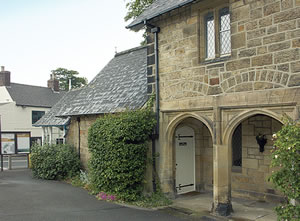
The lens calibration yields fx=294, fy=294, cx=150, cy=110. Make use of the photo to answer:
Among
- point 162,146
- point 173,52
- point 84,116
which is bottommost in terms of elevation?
point 162,146

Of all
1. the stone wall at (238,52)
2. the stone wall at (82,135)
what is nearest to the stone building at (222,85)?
the stone wall at (238,52)

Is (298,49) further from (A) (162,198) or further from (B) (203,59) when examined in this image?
(A) (162,198)

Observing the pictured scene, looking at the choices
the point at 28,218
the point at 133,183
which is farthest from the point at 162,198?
the point at 28,218

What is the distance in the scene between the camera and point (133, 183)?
908cm

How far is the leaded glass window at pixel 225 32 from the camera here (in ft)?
25.4

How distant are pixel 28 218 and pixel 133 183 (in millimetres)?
3083

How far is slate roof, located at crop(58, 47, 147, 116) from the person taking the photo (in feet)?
35.6

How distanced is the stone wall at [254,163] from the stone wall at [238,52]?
91.2 inches

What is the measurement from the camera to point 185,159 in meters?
10.4

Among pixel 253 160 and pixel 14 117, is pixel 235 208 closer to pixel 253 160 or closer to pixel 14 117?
pixel 253 160

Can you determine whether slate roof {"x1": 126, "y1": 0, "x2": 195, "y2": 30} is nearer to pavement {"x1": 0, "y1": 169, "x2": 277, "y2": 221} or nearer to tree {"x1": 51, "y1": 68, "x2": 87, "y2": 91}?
pavement {"x1": 0, "y1": 169, "x2": 277, "y2": 221}

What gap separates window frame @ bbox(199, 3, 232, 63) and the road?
14.0 ft

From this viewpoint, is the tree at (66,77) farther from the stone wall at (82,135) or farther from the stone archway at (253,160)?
the stone archway at (253,160)

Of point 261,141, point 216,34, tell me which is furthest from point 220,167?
point 216,34
